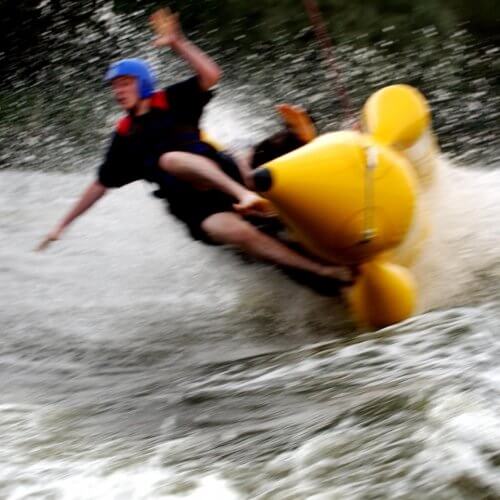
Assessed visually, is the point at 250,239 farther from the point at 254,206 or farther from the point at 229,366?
the point at 229,366

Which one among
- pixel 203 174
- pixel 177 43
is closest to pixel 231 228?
pixel 203 174

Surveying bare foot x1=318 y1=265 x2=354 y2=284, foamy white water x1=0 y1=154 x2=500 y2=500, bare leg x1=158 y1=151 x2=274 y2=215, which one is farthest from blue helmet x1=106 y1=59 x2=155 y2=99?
bare foot x1=318 y1=265 x2=354 y2=284

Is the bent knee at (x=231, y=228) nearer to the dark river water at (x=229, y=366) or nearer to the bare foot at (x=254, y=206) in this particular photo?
the bare foot at (x=254, y=206)

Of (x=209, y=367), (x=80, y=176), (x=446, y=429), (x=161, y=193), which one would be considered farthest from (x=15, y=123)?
(x=446, y=429)

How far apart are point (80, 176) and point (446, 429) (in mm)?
3598

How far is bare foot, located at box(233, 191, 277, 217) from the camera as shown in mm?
2764

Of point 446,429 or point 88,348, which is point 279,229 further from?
point 446,429

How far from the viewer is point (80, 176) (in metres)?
5.11

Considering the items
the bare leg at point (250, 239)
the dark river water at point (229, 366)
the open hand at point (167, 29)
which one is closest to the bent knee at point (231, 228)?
the bare leg at point (250, 239)

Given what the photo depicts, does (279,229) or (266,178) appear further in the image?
(279,229)

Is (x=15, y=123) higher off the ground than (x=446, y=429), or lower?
lower

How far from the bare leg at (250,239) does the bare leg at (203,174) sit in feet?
0.22

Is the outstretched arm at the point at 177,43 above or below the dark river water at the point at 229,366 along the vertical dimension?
above

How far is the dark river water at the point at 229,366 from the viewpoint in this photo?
6.01ft
